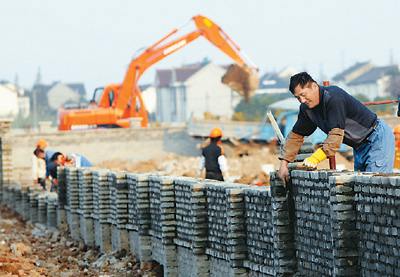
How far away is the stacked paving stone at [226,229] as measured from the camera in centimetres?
1174

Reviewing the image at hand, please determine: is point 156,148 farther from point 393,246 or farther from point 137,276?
point 393,246

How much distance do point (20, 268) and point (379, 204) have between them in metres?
8.58

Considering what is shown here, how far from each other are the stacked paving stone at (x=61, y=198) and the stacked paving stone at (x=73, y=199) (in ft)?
1.32

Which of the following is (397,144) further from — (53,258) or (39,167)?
(39,167)

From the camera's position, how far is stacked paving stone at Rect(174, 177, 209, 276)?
13.1m

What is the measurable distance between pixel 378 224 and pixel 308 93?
1.69 metres

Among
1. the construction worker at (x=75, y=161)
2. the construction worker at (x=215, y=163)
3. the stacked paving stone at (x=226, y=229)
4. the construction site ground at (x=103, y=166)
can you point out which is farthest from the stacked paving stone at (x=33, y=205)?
the stacked paving stone at (x=226, y=229)

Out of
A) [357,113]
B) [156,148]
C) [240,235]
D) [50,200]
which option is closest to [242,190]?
[240,235]

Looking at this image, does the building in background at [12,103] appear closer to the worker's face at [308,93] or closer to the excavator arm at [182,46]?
the excavator arm at [182,46]

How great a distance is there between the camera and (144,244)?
51.6 feet

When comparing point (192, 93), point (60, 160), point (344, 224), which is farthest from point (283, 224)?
point (192, 93)

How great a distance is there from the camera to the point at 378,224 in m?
8.58

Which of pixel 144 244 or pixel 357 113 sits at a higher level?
pixel 357 113

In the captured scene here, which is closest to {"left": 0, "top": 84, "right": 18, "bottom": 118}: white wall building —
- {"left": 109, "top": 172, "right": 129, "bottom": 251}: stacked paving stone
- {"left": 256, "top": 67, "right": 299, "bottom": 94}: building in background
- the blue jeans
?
{"left": 256, "top": 67, "right": 299, "bottom": 94}: building in background
